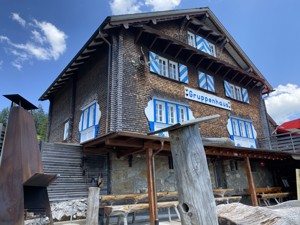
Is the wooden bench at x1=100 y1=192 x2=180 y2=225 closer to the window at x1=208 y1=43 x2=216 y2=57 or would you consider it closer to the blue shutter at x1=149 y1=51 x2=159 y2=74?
the blue shutter at x1=149 y1=51 x2=159 y2=74

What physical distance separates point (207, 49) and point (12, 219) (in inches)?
495

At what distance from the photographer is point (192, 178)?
7.71ft

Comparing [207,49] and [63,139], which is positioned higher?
[207,49]

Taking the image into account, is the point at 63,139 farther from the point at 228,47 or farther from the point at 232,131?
the point at 228,47

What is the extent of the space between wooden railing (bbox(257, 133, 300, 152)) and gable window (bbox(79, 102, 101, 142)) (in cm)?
1002

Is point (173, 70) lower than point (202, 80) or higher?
higher

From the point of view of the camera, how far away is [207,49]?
1381cm

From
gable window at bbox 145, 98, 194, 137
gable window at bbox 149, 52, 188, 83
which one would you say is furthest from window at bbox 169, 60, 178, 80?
gable window at bbox 145, 98, 194, 137

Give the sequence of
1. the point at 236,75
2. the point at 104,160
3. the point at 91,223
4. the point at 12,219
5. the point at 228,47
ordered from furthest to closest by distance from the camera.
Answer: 1. the point at 228,47
2. the point at 236,75
3. the point at 104,160
4. the point at 91,223
5. the point at 12,219

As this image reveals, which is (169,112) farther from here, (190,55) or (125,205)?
(125,205)

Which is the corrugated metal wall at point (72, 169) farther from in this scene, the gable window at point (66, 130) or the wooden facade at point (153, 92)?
the gable window at point (66, 130)

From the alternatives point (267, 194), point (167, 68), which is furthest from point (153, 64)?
point (267, 194)

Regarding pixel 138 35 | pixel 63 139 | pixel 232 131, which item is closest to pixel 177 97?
pixel 138 35

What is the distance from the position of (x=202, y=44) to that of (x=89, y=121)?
7.79 m
